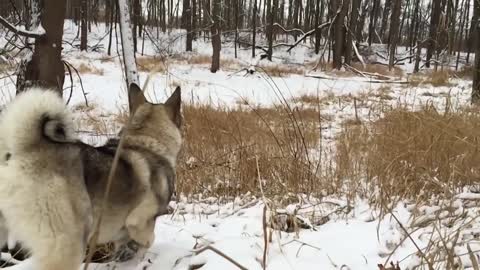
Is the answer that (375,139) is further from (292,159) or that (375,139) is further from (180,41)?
(180,41)

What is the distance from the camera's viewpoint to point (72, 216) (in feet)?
6.46

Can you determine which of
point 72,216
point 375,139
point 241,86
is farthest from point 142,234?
point 241,86

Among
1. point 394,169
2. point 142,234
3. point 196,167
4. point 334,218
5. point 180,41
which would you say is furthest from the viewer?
point 180,41

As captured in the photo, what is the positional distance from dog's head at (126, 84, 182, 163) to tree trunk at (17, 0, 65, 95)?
4.49 ft

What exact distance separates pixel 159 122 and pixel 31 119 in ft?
3.27

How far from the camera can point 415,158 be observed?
3678 millimetres

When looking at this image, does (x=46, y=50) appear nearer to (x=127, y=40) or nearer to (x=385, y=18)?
(x=127, y=40)

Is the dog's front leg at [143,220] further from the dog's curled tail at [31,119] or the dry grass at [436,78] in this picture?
the dry grass at [436,78]

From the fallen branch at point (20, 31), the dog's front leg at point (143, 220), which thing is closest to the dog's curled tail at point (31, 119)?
the dog's front leg at point (143, 220)

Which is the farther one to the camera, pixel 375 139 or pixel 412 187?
pixel 375 139

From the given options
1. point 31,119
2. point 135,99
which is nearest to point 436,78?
→ point 135,99

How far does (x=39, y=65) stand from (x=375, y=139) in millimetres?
3252

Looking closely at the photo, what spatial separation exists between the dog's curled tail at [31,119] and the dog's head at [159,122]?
76 centimetres

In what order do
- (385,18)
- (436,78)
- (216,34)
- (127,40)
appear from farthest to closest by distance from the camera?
(385,18), (216,34), (436,78), (127,40)
